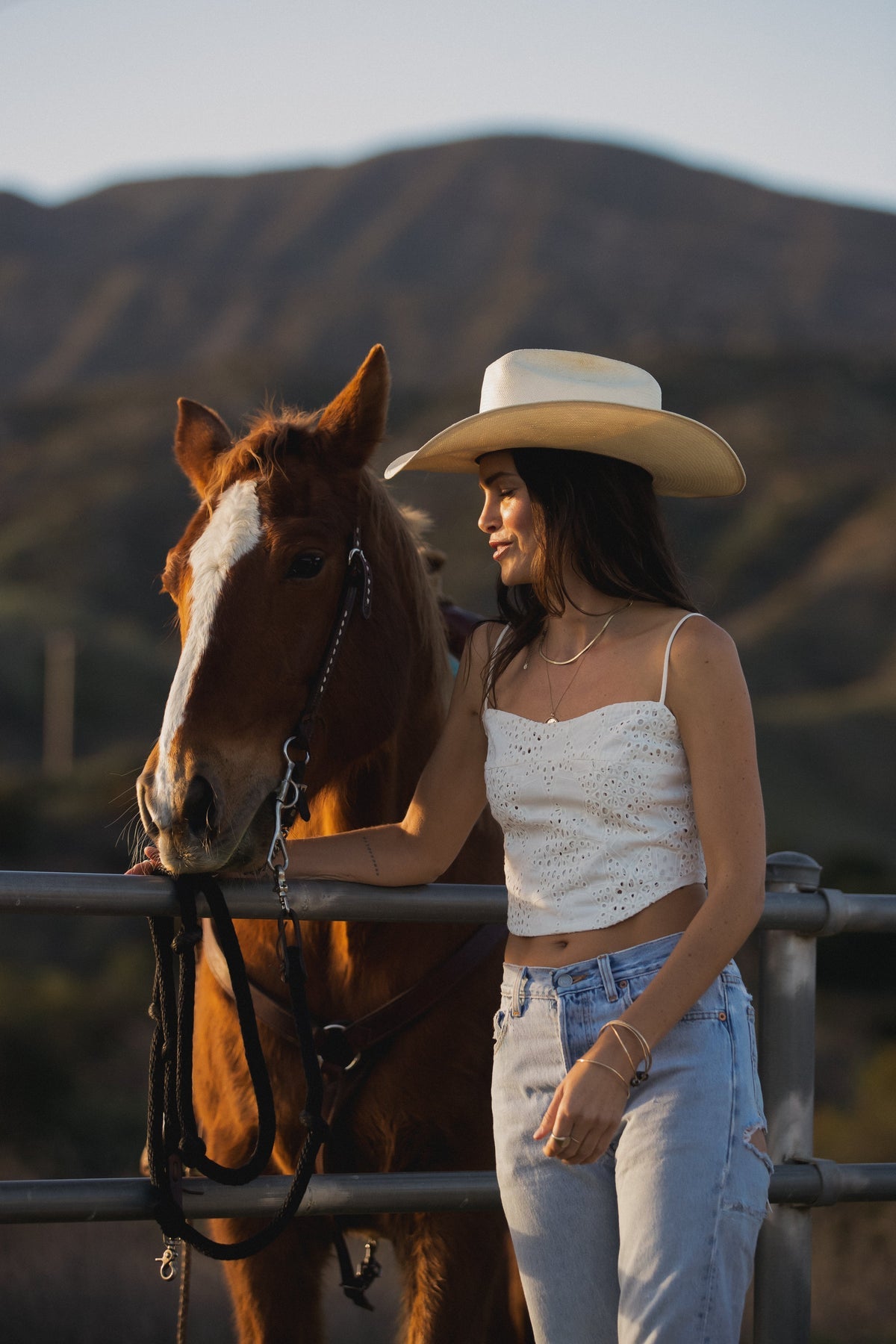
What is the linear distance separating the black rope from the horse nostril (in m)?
0.10

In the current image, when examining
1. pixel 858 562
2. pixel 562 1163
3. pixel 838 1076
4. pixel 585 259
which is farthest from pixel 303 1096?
pixel 585 259

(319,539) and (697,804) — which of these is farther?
(319,539)

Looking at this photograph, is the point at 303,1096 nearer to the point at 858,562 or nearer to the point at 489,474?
the point at 489,474

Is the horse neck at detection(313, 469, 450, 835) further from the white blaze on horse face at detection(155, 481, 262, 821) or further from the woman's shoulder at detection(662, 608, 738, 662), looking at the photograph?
the woman's shoulder at detection(662, 608, 738, 662)

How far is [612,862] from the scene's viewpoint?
7.02ft

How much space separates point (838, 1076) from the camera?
23047mm

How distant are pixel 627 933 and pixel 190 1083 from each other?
884 millimetres

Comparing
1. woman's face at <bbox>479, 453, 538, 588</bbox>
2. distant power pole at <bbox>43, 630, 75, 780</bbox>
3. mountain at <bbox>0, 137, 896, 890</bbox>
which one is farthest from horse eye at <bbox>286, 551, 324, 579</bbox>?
distant power pole at <bbox>43, 630, 75, 780</bbox>

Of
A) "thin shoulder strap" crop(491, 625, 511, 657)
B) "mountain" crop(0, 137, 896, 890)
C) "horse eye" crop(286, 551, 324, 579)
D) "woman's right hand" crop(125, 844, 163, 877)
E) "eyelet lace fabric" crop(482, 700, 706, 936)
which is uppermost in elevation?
"horse eye" crop(286, 551, 324, 579)

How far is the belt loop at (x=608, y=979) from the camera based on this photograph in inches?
81.4

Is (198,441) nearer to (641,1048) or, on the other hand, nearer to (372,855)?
(372,855)

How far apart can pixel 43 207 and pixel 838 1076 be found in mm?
168200

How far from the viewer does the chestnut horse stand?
8.68ft

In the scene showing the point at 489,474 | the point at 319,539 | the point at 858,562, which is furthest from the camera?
the point at 858,562
